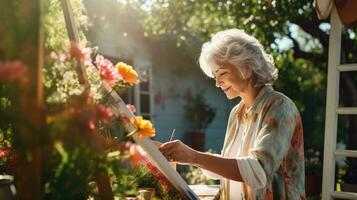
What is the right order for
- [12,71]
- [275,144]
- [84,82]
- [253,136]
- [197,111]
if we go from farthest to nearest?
[197,111]
[253,136]
[275,144]
[84,82]
[12,71]

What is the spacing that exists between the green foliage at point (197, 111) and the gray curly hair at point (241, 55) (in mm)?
7941

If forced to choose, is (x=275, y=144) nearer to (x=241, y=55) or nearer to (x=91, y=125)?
(x=241, y=55)

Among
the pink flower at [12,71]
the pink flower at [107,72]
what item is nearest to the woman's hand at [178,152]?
the pink flower at [107,72]

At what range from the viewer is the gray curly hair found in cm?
203

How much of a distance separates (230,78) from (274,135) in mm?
416

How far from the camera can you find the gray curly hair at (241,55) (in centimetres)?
203

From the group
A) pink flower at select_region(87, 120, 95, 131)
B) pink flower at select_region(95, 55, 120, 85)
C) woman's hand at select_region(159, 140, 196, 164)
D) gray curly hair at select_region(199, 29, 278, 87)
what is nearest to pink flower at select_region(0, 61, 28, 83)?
pink flower at select_region(87, 120, 95, 131)

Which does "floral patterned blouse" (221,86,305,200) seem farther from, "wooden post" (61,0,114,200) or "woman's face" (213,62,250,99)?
"wooden post" (61,0,114,200)

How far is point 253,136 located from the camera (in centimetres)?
201

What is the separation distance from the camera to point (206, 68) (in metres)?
2.27

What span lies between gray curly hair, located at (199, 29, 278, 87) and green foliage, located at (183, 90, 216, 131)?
7941 millimetres

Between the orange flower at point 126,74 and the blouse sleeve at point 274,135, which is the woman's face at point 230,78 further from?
the orange flower at point 126,74

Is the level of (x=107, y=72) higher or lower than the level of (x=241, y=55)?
lower

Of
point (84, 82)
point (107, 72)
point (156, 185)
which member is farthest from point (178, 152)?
point (84, 82)
